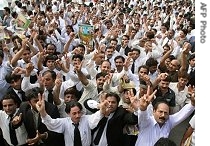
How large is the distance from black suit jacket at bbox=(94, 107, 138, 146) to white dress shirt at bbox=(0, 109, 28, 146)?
0.86 m

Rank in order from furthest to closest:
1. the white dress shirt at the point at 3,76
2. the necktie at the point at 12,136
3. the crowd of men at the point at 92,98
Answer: the white dress shirt at the point at 3,76 → the necktie at the point at 12,136 → the crowd of men at the point at 92,98

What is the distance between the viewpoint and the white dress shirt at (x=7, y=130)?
11.5 ft

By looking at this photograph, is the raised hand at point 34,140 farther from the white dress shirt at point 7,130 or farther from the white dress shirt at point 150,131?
the white dress shirt at point 150,131

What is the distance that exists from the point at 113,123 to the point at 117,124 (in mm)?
61

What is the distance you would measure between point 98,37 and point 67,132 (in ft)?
16.4

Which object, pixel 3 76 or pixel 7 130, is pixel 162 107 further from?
pixel 3 76

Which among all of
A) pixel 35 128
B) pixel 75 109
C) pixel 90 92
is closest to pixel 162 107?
pixel 75 109

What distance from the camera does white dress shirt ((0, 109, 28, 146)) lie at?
11.5 feet

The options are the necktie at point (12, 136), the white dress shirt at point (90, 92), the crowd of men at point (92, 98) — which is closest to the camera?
the crowd of men at point (92, 98)

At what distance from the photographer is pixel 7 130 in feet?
11.5

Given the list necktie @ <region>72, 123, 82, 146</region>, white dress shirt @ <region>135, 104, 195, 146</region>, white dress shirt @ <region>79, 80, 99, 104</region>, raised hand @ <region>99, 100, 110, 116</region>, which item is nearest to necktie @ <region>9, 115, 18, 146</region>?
necktie @ <region>72, 123, 82, 146</region>

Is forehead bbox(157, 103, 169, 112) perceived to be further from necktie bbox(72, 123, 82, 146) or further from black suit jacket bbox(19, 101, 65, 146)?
black suit jacket bbox(19, 101, 65, 146)

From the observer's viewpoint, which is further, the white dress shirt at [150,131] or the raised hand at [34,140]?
the raised hand at [34,140]

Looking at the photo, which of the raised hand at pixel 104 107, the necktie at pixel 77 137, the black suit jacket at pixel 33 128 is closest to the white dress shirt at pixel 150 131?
the raised hand at pixel 104 107
